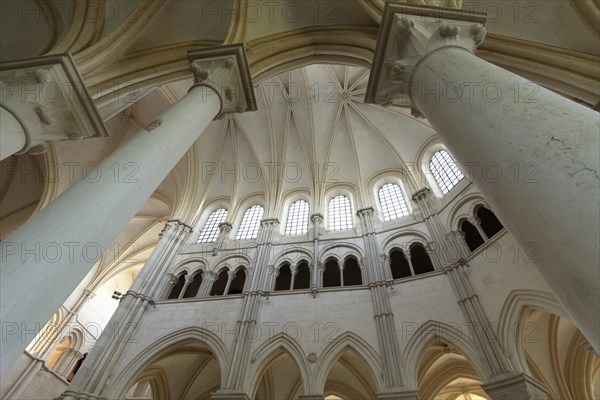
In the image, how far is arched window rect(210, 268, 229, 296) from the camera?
39.5 feet

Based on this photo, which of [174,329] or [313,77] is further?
[313,77]

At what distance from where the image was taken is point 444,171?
12.0 m

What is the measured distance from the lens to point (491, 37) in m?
5.83

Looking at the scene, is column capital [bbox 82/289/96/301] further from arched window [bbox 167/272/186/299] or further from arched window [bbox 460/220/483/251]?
arched window [bbox 460/220/483/251]

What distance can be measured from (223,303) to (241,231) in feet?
13.4

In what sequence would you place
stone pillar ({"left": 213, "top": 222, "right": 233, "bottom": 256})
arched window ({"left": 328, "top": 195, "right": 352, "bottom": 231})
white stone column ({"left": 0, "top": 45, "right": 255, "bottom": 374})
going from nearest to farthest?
1. white stone column ({"left": 0, "top": 45, "right": 255, "bottom": 374})
2. stone pillar ({"left": 213, "top": 222, "right": 233, "bottom": 256})
3. arched window ({"left": 328, "top": 195, "right": 352, "bottom": 231})

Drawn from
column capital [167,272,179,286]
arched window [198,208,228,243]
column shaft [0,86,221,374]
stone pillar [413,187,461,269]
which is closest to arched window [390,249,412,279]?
stone pillar [413,187,461,269]

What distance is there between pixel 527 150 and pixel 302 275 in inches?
414

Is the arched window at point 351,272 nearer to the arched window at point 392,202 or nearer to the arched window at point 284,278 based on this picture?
the arched window at point 284,278

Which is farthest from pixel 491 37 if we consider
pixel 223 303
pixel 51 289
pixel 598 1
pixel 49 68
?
pixel 223 303

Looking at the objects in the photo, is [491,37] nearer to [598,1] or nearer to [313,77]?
[598,1]

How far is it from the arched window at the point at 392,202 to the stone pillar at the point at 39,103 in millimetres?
10733

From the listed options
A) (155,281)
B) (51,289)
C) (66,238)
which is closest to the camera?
(51,289)

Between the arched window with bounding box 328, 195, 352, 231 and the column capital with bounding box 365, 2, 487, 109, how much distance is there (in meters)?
8.95
